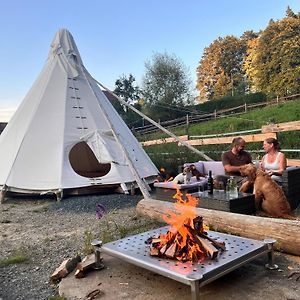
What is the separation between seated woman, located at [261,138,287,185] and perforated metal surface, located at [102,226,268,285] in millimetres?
2012

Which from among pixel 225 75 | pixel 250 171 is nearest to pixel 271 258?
pixel 250 171

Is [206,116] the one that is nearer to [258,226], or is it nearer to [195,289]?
[258,226]

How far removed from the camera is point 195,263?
8.68ft

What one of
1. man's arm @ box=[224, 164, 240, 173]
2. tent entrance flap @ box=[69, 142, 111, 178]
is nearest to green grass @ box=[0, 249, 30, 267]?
man's arm @ box=[224, 164, 240, 173]

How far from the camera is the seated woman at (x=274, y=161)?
4918 millimetres

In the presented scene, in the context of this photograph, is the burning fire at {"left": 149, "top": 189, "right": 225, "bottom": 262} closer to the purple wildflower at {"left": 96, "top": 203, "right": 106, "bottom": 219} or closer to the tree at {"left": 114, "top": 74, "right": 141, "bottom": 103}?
the purple wildflower at {"left": 96, "top": 203, "right": 106, "bottom": 219}

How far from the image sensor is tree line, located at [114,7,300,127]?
1959cm

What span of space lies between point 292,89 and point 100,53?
40.9 feet

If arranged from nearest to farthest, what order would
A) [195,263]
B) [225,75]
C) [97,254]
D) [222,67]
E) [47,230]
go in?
1. [195,263]
2. [97,254]
3. [47,230]
4. [225,75]
5. [222,67]

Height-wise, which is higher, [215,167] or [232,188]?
[215,167]

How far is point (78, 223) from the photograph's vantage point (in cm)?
520

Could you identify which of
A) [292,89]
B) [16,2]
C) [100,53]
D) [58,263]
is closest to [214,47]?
[292,89]

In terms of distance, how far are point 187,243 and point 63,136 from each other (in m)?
5.43

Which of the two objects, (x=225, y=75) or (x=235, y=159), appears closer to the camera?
(x=235, y=159)
